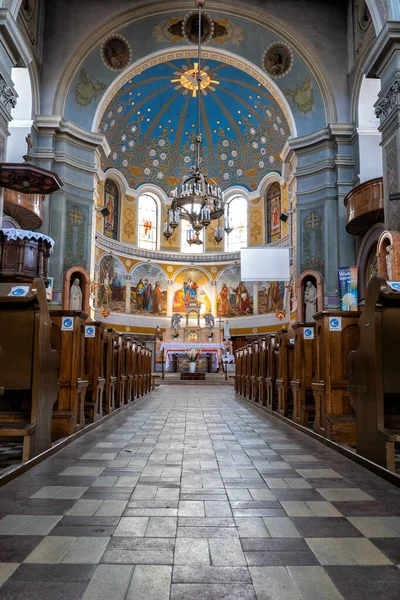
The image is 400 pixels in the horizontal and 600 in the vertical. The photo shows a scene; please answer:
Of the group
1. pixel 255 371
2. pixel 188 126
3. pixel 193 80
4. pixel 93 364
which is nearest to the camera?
pixel 93 364

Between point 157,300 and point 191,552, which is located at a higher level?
point 157,300

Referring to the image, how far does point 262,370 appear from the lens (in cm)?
858

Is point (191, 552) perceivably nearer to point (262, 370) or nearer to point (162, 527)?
point (162, 527)

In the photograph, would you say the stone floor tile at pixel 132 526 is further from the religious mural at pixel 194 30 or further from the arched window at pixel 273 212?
the arched window at pixel 273 212

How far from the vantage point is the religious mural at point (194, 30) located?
1692cm

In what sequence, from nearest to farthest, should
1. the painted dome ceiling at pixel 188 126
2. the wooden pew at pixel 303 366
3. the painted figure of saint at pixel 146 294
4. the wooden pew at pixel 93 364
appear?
the wooden pew at pixel 303 366 → the wooden pew at pixel 93 364 → the painted dome ceiling at pixel 188 126 → the painted figure of saint at pixel 146 294

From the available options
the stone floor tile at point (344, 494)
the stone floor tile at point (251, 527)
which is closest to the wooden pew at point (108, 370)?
the stone floor tile at point (344, 494)

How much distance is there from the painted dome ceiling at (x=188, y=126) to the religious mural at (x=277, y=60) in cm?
167

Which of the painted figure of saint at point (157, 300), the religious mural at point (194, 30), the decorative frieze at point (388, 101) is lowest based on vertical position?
the painted figure of saint at point (157, 300)

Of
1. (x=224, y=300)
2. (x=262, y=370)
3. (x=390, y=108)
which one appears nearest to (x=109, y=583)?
(x=262, y=370)

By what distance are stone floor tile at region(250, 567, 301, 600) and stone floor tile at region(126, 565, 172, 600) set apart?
0.31m

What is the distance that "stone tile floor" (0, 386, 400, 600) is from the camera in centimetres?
170

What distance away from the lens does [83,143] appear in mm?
16516

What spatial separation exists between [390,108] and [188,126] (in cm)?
1540
